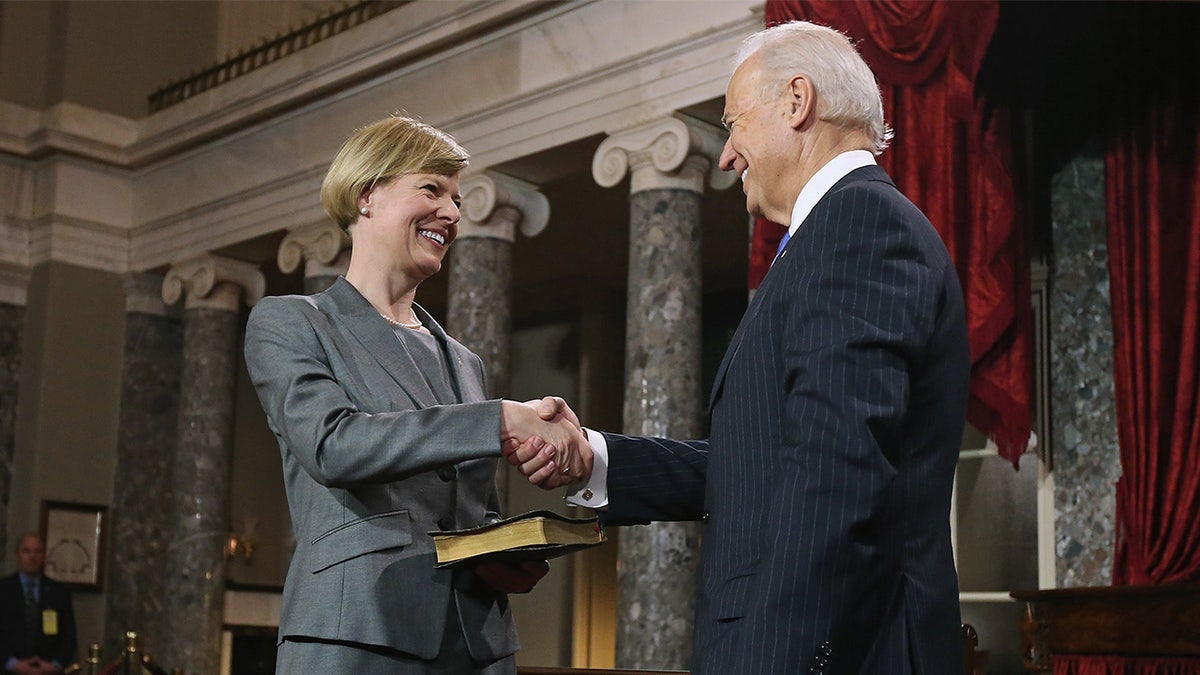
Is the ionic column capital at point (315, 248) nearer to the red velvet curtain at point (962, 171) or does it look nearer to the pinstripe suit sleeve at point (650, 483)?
the red velvet curtain at point (962, 171)

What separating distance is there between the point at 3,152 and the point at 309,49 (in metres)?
3.09

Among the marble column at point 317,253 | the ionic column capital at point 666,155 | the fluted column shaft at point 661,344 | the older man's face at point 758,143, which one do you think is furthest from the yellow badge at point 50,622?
the older man's face at point 758,143

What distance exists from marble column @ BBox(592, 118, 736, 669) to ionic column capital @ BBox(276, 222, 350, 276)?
2.57 m

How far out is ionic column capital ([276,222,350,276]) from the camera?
10.3 m

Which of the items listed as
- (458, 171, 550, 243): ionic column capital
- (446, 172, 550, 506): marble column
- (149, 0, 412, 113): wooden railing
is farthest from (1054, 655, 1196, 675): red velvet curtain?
(149, 0, 412, 113): wooden railing

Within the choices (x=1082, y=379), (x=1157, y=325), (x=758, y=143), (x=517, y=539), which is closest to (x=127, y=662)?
(x=1082, y=379)

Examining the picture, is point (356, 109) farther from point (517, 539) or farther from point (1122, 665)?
point (517, 539)

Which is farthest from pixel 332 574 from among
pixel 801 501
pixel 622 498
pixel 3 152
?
pixel 3 152

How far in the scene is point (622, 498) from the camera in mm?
2848

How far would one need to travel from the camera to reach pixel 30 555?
1028 centimetres

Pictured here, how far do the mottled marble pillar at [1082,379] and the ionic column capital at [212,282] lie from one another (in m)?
6.21

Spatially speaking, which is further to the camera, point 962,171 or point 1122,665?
point 962,171

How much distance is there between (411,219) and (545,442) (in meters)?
0.51

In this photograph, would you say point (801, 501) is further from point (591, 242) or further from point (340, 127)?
point (591, 242)
